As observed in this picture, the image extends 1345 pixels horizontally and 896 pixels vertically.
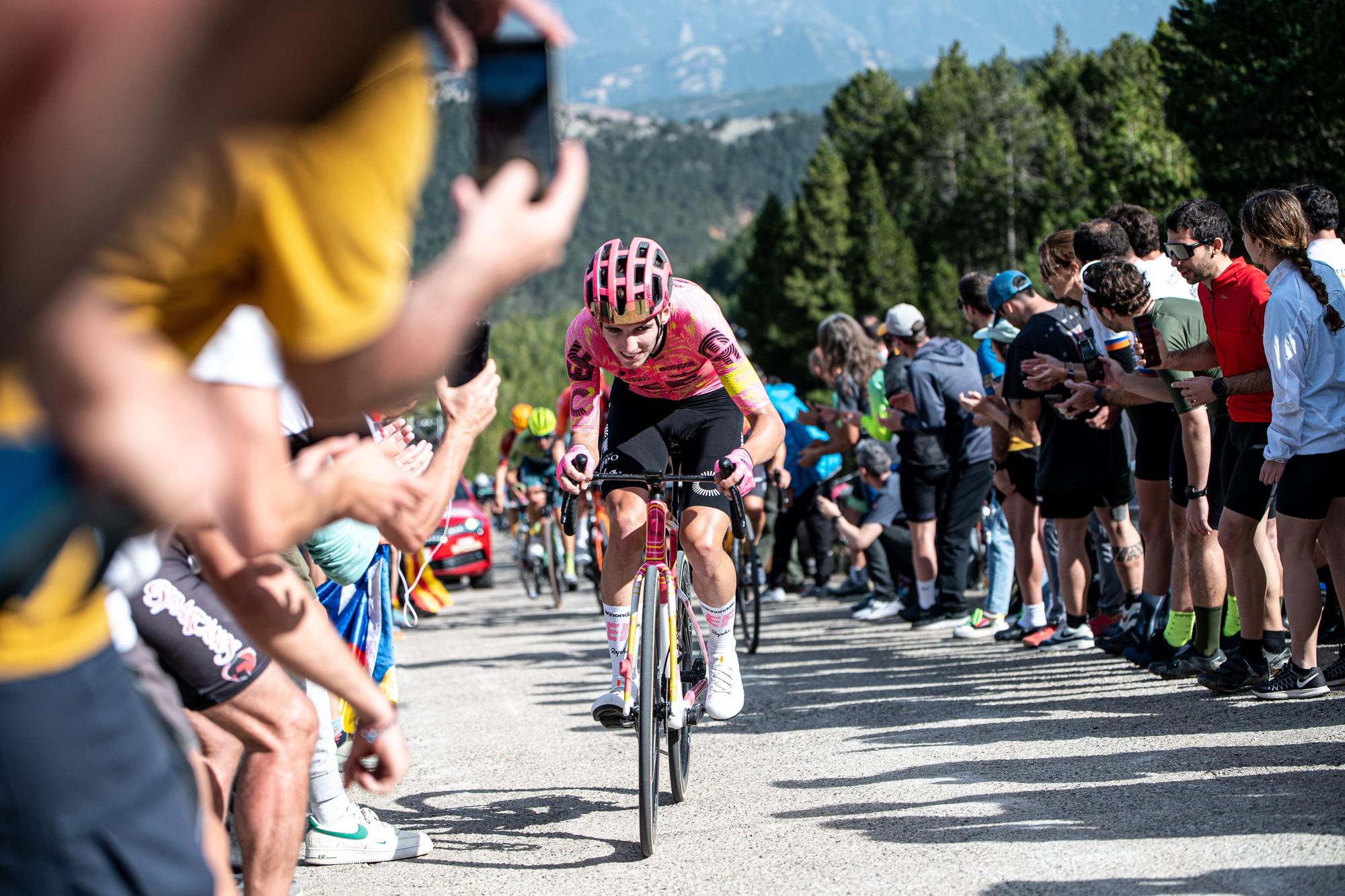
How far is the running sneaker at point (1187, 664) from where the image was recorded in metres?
7.52

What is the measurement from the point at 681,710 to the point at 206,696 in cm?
269

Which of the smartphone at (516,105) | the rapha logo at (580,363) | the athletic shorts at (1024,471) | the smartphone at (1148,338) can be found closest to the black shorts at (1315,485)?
the smartphone at (1148,338)

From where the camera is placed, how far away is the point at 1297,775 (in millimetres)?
5352

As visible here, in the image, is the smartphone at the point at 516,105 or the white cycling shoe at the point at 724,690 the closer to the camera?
the smartphone at the point at 516,105

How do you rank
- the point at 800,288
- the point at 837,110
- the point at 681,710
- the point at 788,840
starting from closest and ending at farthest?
the point at 788,840
the point at 681,710
the point at 800,288
the point at 837,110

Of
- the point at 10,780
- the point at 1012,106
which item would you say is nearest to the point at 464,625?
the point at 10,780

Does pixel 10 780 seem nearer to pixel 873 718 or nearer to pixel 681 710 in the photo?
pixel 681 710

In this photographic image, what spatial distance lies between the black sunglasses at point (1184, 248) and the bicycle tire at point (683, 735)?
9.83 feet

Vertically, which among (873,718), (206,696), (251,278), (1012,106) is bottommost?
(873,718)

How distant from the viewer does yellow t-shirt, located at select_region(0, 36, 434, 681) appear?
1.15 meters

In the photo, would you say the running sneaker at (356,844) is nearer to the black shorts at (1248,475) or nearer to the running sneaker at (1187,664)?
the black shorts at (1248,475)

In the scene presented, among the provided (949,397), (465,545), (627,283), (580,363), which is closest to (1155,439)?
(949,397)

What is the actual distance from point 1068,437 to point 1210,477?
1.32 metres

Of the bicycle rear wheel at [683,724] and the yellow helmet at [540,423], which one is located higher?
the yellow helmet at [540,423]
